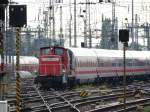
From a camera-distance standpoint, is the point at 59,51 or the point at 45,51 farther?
the point at 45,51

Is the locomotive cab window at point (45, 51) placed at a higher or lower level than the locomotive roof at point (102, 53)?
higher

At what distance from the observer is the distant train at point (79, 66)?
38719mm

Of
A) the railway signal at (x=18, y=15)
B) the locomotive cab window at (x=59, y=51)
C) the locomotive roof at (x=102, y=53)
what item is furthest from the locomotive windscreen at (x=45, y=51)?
the railway signal at (x=18, y=15)

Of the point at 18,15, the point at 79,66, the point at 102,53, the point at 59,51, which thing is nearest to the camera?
the point at 18,15

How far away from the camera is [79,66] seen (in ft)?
137

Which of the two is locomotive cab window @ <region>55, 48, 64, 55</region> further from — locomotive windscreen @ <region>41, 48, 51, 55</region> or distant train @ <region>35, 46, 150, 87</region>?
locomotive windscreen @ <region>41, 48, 51, 55</region>

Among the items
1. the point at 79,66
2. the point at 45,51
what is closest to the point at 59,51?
the point at 45,51

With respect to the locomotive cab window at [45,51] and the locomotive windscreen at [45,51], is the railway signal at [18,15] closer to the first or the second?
the locomotive windscreen at [45,51]

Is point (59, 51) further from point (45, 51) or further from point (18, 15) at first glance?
point (18, 15)

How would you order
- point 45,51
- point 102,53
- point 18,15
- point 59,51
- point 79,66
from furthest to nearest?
point 102,53 → point 79,66 → point 45,51 → point 59,51 → point 18,15

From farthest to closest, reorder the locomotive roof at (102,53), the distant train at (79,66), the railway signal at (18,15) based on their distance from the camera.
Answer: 1. the locomotive roof at (102,53)
2. the distant train at (79,66)
3. the railway signal at (18,15)

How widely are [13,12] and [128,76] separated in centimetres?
4040

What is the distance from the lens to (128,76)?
178 ft

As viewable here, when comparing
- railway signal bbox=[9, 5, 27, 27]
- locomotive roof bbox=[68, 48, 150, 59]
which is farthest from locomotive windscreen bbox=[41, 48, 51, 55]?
railway signal bbox=[9, 5, 27, 27]
